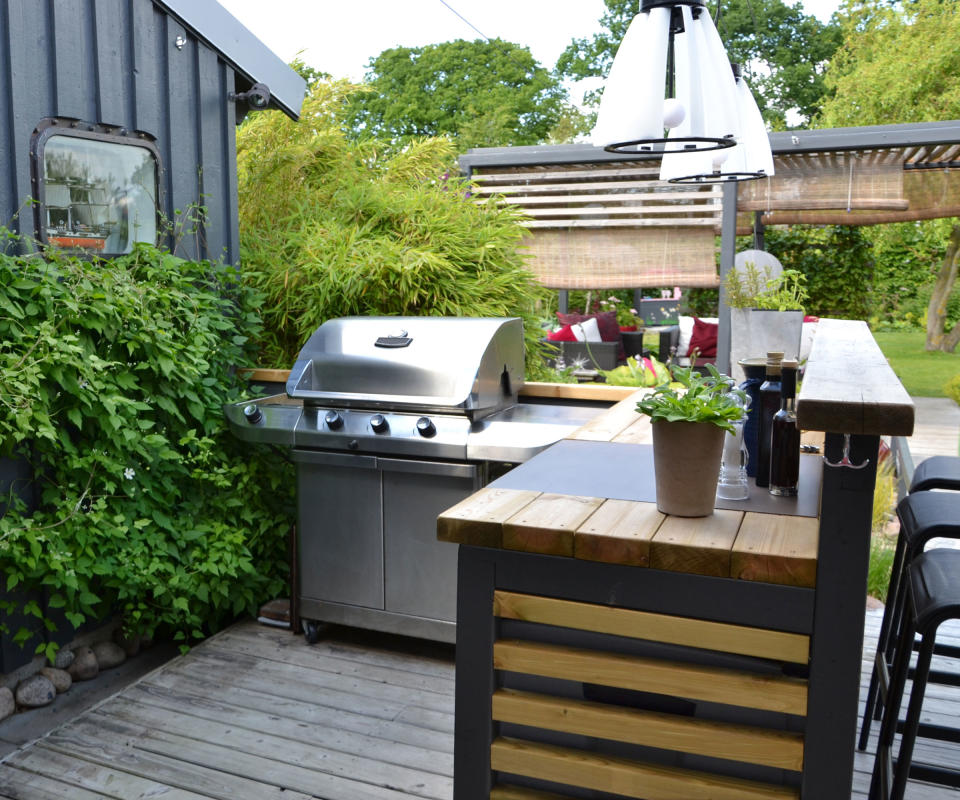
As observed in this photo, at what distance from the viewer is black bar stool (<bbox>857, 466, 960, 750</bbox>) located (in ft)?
6.95

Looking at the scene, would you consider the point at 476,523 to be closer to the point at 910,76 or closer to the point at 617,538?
the point at 617,538

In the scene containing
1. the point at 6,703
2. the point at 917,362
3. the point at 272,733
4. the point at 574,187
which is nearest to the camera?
the point at 272,733

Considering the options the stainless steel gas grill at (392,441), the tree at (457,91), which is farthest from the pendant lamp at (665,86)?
the tree at (457,91)

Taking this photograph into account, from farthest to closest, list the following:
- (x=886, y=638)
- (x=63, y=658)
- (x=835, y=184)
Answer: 1. (x=835, y=184)
2. (x=63, y=658)
3. (x=886, y=638)

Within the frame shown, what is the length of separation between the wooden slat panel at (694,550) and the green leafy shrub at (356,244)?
2301mm

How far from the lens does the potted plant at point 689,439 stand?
169 centimetres

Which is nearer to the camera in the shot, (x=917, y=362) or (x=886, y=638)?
(x=886, y=638)

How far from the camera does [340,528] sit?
11.1 feet

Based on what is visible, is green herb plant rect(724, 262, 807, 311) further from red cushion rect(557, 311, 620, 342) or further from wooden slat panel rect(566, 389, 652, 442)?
red cushion rect(557, 311, 620, 342)

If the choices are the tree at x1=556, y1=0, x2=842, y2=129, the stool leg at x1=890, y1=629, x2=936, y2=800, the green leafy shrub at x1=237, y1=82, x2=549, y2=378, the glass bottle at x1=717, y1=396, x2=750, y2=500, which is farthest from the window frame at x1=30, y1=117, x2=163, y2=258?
the tree at x1=556, y1=0, x2=842, y2=129

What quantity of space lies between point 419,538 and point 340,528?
0.34 metres

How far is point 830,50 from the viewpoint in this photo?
2127 centimetres

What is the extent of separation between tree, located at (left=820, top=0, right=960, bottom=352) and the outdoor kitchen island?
12.7 metres

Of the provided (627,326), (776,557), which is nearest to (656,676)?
(776,557)
